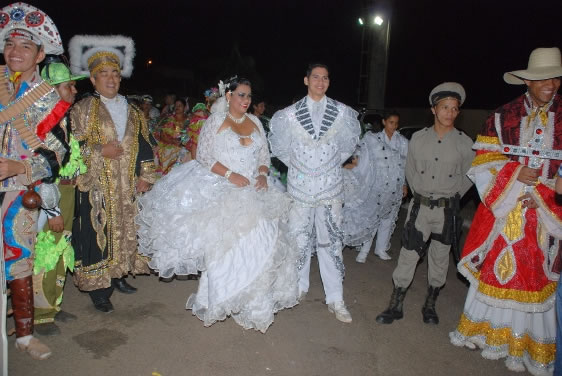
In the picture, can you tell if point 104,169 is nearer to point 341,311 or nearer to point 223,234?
point 223,234

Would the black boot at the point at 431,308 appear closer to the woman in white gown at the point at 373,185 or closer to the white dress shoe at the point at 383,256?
the woman in white gown at the point at 373,185

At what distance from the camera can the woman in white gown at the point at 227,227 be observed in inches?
159

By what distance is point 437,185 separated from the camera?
429 cm

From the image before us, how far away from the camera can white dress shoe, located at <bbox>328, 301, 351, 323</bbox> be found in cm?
444

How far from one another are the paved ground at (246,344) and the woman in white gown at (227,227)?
23cm

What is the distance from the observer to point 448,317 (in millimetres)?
4648

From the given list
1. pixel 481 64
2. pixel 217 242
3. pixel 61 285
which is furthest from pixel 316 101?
pixel 481 64

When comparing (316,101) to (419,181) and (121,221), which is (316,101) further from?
(121,221)

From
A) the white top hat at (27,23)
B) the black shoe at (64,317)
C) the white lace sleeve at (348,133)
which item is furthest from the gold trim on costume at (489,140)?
the black shoe at (64,317)

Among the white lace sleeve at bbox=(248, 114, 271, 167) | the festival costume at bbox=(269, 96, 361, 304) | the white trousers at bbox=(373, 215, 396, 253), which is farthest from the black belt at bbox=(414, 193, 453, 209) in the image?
the white trousers at bbox=(373, 215, 396, 253)

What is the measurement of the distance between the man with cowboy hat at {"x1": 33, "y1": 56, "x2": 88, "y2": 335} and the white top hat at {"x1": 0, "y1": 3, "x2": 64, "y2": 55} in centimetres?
60

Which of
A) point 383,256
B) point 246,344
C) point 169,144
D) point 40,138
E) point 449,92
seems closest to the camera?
point 40,138

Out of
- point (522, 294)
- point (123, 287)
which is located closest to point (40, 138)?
point (123, 287)

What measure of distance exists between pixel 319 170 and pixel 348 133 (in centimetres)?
50
